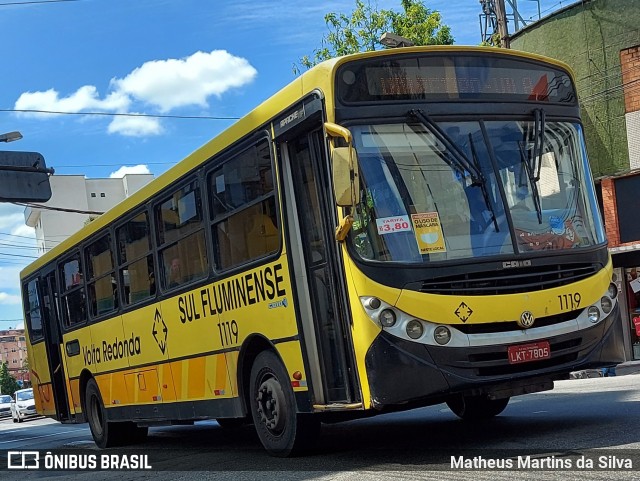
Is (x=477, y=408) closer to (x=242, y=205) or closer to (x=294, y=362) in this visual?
(x=294, y=362)

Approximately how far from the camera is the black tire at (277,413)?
27.9 feet

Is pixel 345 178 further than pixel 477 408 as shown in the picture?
No

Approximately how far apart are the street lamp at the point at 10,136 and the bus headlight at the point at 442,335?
15173mm

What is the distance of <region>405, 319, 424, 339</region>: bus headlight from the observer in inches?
286

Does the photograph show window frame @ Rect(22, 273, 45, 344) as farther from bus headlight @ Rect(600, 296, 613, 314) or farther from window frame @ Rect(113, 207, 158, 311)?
bus headlight @ Rect(600, 296, 613, 314)

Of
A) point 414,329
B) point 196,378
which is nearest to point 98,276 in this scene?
point 196,378

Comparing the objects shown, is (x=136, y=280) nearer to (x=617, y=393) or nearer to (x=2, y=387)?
(x=617, y=393)

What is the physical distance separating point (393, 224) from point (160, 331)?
4946 millimetres

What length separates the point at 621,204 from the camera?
2512cm

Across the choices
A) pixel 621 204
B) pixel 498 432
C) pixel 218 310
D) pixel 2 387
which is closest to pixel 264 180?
pixel 218 310

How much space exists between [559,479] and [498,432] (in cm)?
297

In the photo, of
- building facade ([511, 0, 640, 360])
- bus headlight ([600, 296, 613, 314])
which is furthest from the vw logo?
building facade ([511, 0, 640, 360])

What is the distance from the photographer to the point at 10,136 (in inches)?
801

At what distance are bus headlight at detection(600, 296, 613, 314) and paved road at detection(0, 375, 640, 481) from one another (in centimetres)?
101
